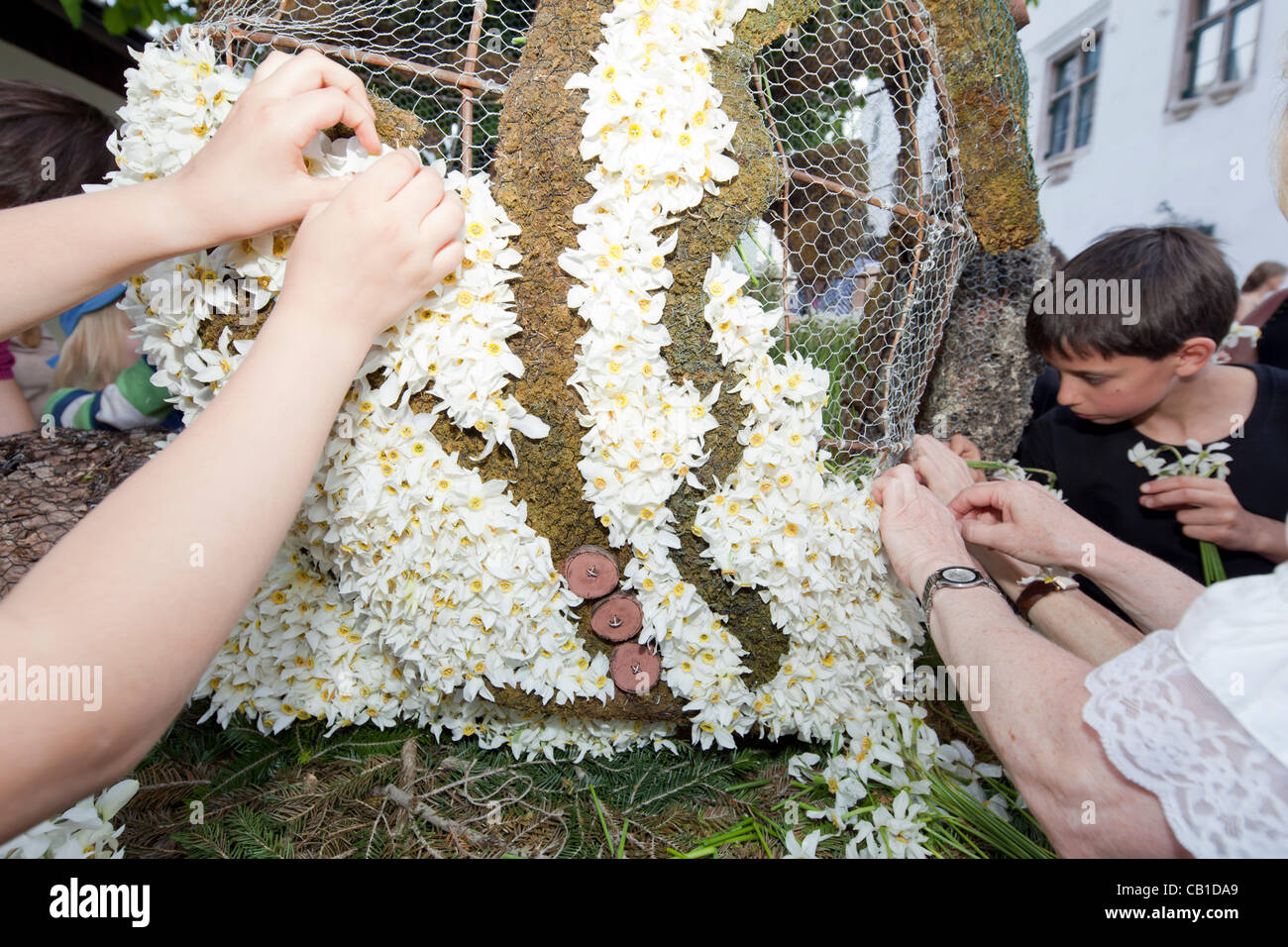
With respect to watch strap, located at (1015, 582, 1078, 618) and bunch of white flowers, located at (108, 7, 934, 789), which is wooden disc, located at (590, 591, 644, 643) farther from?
watch strap, located at (1015, 582, 1078, 618)

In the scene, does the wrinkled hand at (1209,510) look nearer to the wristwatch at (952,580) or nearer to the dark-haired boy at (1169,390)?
the dark-haired boy at (1169,390)

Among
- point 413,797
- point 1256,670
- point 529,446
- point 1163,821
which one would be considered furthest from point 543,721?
point 1256,670

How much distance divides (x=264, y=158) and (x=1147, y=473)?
2.26 metres

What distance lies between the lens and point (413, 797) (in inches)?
61.7

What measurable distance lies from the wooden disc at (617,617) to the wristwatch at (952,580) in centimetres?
61

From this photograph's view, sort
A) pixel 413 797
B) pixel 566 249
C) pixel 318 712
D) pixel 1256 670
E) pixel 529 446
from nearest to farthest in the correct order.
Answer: pixel 1256 670 < pixel 566 249 < pixel 529 446 < pixel 413 797 < pixel 318 712

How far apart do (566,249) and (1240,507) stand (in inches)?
71.9

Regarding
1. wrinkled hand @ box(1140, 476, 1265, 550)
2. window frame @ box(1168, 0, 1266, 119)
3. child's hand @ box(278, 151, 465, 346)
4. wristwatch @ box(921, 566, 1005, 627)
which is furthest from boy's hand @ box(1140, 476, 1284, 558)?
window frame @ box(1168, 0, 1266, 119)

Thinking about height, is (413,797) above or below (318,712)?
below

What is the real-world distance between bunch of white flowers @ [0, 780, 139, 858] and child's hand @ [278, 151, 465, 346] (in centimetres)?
96

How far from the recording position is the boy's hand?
1756 millimetres

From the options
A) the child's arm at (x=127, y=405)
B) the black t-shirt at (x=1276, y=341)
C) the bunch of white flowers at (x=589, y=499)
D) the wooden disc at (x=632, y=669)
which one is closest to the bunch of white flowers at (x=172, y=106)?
the bunch of white flowers at (x=589, y=499)

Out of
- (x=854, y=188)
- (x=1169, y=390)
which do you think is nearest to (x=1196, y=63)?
(x=1169, y=390)
